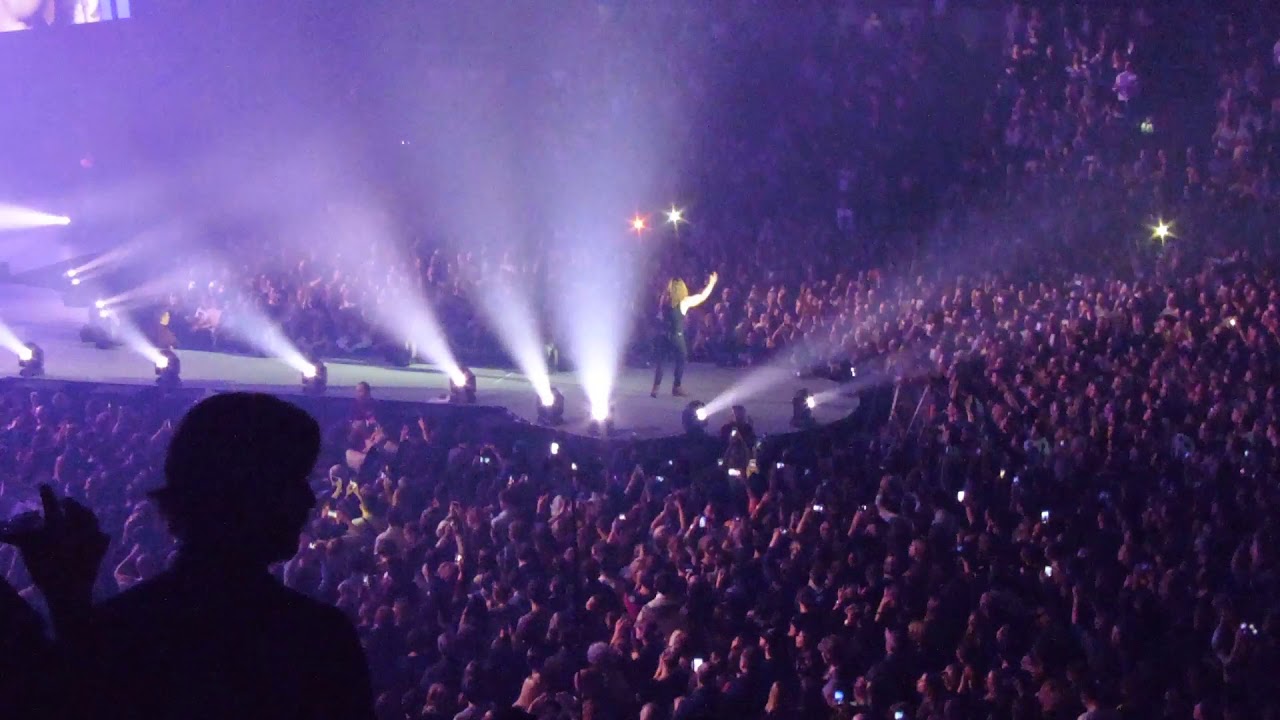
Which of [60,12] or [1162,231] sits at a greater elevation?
[60,12]

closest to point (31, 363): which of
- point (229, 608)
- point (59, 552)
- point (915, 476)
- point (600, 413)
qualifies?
point (600, 413)

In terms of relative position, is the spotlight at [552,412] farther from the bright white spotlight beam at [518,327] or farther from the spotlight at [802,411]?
the spotlight at [802,411]

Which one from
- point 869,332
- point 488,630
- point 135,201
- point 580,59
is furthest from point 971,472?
point 135,201

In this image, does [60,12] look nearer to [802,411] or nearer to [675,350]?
[675,350]

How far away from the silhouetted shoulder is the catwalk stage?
10034 mm

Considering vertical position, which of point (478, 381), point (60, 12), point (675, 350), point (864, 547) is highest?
point (60, 12)

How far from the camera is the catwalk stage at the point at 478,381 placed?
12.2 m

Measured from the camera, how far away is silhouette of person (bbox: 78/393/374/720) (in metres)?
1.32

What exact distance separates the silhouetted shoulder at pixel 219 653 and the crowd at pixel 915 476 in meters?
0.13

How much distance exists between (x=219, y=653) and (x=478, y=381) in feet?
43.6

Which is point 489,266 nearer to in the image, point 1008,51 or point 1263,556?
point 1008,51

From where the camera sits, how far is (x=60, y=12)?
25.2 m

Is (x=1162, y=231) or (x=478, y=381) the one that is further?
(x=1162, y=231)

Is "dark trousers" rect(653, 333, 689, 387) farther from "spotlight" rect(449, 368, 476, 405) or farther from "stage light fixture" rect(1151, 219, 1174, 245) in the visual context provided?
"stage light fixture" rect(1151, 219, 1174, 245)
